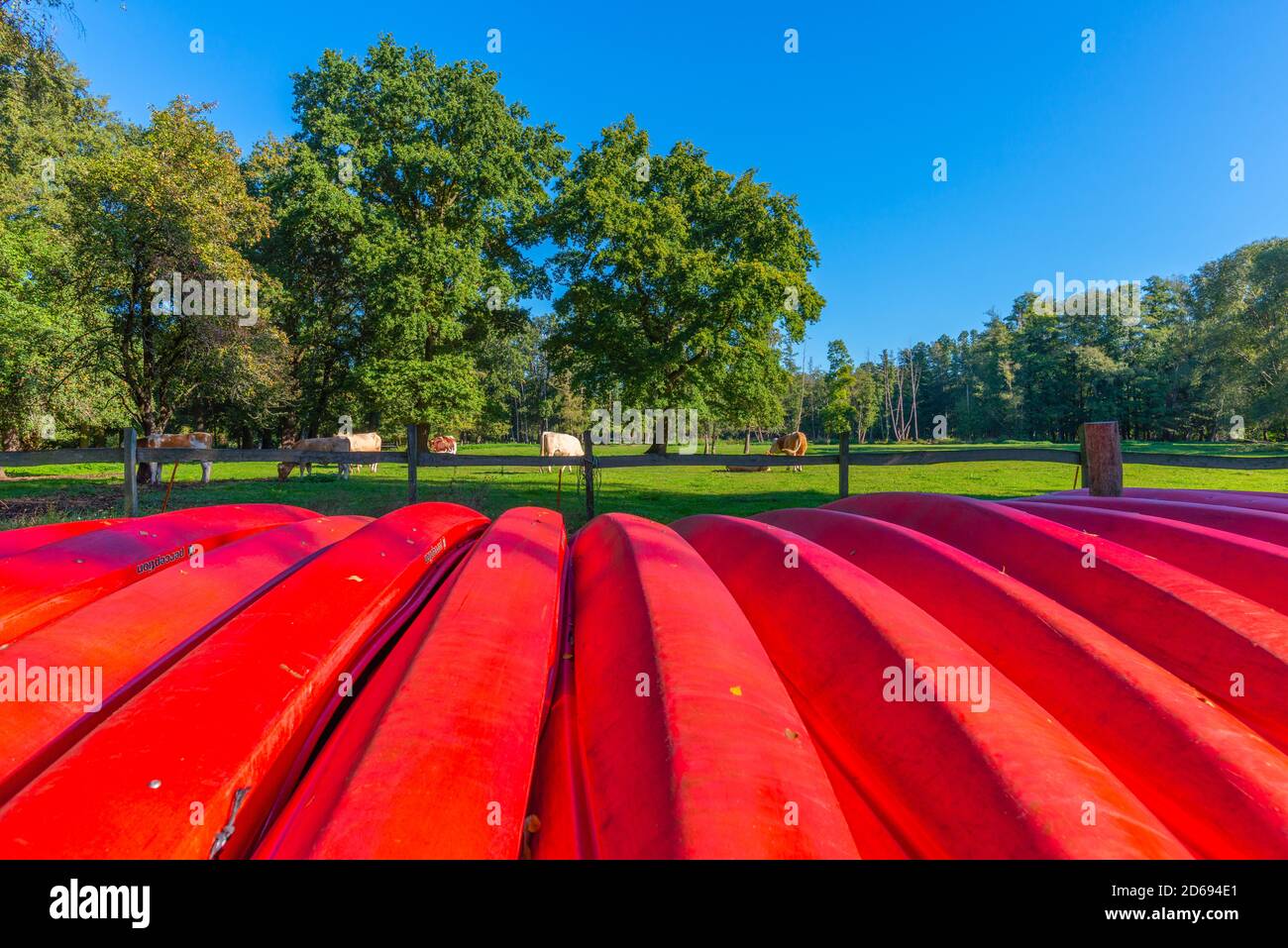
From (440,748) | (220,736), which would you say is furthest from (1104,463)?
(220,736)

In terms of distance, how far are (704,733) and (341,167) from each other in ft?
85.6

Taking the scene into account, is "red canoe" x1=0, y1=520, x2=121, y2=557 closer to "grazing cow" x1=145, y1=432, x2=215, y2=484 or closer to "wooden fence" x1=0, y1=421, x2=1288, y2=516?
"wooden fence" x1=0, y1=421, x2=1288, y2=516

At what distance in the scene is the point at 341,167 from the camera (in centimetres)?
2153

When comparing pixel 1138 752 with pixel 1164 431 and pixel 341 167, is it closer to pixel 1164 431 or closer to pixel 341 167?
pixel 341 167

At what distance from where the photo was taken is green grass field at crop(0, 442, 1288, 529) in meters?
12.1

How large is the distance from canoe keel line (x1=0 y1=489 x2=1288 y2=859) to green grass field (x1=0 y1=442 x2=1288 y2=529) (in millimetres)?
8707

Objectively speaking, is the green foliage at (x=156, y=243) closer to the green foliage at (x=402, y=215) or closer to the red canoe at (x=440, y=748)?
the green foliage at (x=402, y=215)

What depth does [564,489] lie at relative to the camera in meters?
16.0

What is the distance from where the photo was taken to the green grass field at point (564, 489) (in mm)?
12055

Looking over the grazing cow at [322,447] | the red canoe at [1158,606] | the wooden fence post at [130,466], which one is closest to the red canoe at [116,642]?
the red canoe at [1158,606]

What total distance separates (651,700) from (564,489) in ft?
49.1

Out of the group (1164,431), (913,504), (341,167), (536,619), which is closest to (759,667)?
(536,619)

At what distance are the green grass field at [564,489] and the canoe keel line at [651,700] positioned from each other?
8.71 metres

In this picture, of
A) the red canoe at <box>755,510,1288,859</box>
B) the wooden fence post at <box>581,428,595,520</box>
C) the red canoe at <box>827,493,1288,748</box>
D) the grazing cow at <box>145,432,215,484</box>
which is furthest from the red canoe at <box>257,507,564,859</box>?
the grazing cow at <box>145,432,215,484</box>
